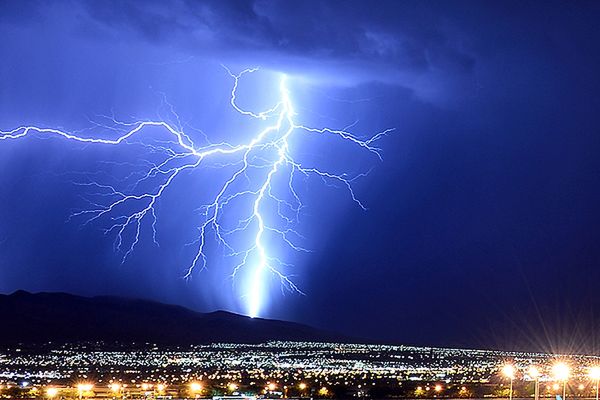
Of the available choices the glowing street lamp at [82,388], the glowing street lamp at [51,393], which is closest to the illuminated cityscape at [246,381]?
the glowing street lamp at [82,388]

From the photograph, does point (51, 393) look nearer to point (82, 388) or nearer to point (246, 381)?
point (82, 388)

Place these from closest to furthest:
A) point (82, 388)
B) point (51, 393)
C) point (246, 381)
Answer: point (51, 393) → point (82, 388) → point (246, 381)

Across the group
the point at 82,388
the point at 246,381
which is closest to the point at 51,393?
the point at 82,388

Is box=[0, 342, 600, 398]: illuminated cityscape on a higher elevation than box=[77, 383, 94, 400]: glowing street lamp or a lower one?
higher

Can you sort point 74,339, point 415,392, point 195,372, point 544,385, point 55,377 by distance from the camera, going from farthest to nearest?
1. point 74,339
2. point 195,372
3. point 55,377
4. point 544,385
5. point 415,392

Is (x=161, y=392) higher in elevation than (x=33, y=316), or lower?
lower

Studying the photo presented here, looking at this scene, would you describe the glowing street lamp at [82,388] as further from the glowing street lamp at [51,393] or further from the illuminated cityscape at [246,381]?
the glowing street lamp at [51,393]

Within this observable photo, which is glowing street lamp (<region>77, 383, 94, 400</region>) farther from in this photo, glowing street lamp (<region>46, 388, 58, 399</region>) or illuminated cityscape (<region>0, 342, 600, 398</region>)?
glowing street lamp (<region>46, 388, 58, 399</region>)

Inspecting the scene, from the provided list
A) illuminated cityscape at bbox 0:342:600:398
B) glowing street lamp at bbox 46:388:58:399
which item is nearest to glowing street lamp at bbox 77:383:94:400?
illuminated cityscape at bbox 0:342:600:398

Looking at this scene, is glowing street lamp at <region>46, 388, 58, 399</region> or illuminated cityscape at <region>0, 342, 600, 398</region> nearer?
glowing street lamp at <region>46, 388, 58, 399</region>

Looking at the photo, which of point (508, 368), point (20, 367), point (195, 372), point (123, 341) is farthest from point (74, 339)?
point (508, 368)

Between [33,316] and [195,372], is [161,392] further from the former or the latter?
[33,316]
